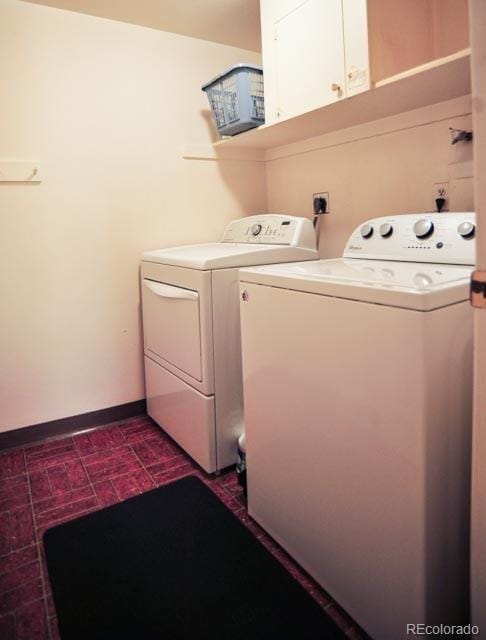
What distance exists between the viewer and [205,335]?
A: 1802mm

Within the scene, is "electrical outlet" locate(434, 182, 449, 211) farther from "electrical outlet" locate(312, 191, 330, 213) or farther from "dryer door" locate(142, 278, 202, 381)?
"dryer door" locate(142, 278, 202, 381)

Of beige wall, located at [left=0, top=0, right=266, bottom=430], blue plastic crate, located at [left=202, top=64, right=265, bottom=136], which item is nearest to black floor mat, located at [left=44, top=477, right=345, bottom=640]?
beige wall, located at [left=0, top=0, right=266, bottom=430]

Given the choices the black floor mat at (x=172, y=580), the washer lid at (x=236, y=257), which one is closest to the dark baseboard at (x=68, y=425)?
the black floor mat at (x=172, y=580)

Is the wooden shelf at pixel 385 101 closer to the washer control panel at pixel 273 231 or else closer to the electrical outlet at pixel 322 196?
the electrical outlet at pixel 322 196

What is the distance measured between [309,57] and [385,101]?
0.35m

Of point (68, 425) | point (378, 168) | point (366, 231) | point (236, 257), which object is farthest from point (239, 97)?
point (68, 425)

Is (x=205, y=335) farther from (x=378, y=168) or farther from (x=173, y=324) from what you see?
(x=378, y=168)

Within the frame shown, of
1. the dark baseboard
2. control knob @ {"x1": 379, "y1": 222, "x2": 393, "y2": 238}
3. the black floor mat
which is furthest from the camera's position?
the dark baseboard

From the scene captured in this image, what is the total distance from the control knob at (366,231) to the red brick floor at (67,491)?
1.17 meters

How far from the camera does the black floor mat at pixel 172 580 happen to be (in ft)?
3.94

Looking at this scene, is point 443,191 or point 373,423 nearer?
point 373,423

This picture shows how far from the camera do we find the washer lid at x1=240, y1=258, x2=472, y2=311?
0.93m

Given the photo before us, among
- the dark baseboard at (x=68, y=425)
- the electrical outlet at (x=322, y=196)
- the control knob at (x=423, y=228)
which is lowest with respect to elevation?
the dark baseboard at (x=68, y=425)

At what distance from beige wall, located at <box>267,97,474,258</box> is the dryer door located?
89 centimetres
